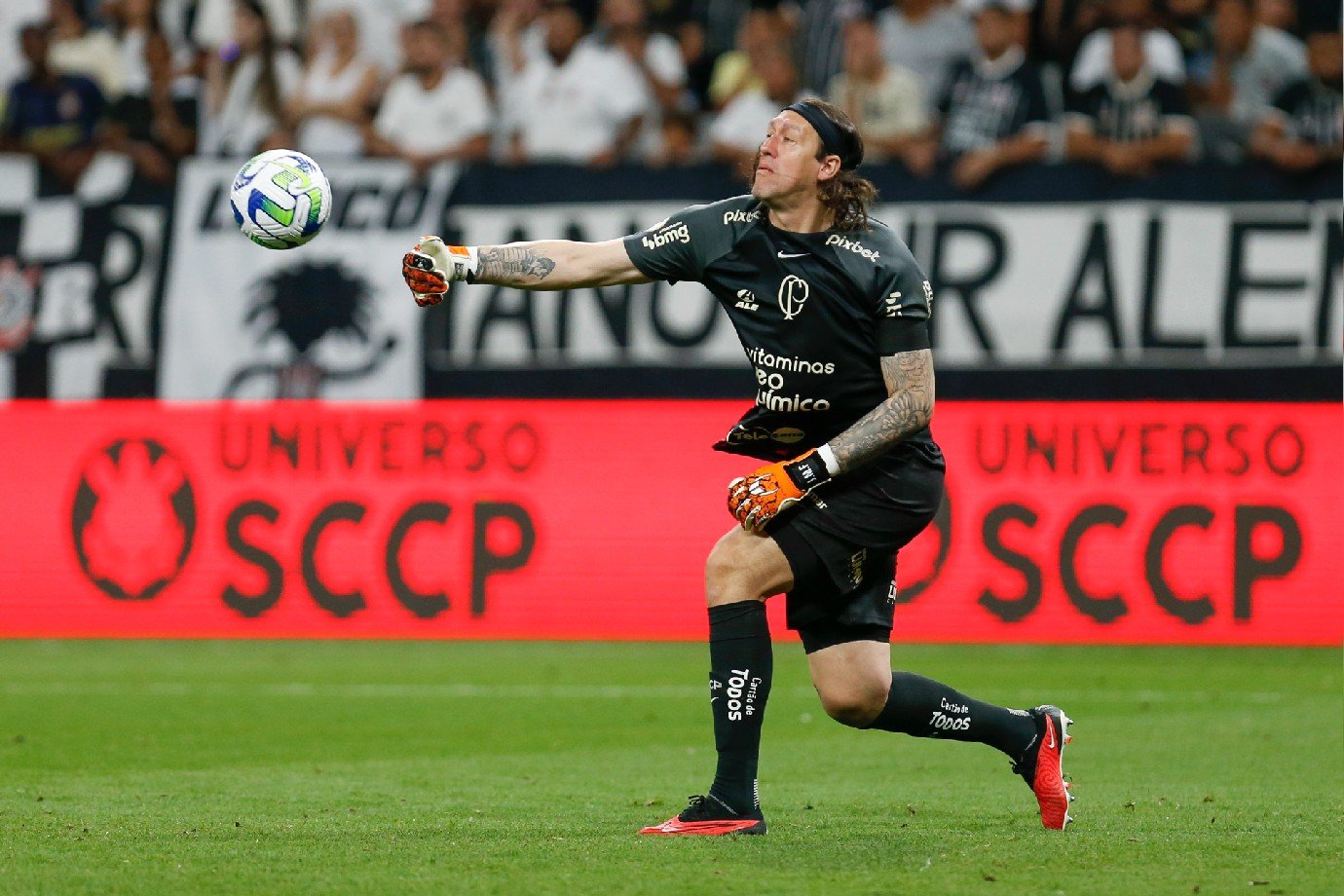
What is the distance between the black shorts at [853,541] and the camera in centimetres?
643

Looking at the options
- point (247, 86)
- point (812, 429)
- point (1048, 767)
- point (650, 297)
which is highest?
point (247, 86)

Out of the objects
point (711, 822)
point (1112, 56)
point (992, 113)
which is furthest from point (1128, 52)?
point (711, 822)

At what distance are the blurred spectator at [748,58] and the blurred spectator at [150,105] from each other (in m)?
4.50

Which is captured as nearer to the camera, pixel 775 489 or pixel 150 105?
pixel 775 489

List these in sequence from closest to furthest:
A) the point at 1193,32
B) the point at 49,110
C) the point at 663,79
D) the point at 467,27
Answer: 1. the point at 1193,32
2. the point at 663,79
3. the point at 49,110
4. the point at 467,27

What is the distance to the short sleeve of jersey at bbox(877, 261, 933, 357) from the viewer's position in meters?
6.37

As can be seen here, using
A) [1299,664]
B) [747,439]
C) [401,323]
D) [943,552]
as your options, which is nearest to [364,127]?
[401,323]

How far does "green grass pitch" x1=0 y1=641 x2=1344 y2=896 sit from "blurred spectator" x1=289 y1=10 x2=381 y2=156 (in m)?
4.94

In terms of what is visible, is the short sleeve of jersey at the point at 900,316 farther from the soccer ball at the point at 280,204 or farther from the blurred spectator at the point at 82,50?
the blurred spectator at the point at 82,50

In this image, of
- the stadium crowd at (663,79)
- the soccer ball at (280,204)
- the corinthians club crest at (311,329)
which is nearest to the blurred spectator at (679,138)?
the stadium crowd at (663,79)

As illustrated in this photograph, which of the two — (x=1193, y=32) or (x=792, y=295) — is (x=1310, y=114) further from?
(x=792, y=295)

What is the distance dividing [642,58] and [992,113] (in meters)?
2.96

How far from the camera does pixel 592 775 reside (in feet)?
26.3

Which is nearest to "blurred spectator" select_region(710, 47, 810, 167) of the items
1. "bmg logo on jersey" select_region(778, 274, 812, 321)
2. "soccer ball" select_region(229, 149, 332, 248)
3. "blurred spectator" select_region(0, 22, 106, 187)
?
"blurred spectator" select_region(0, 22, 106, 187)
